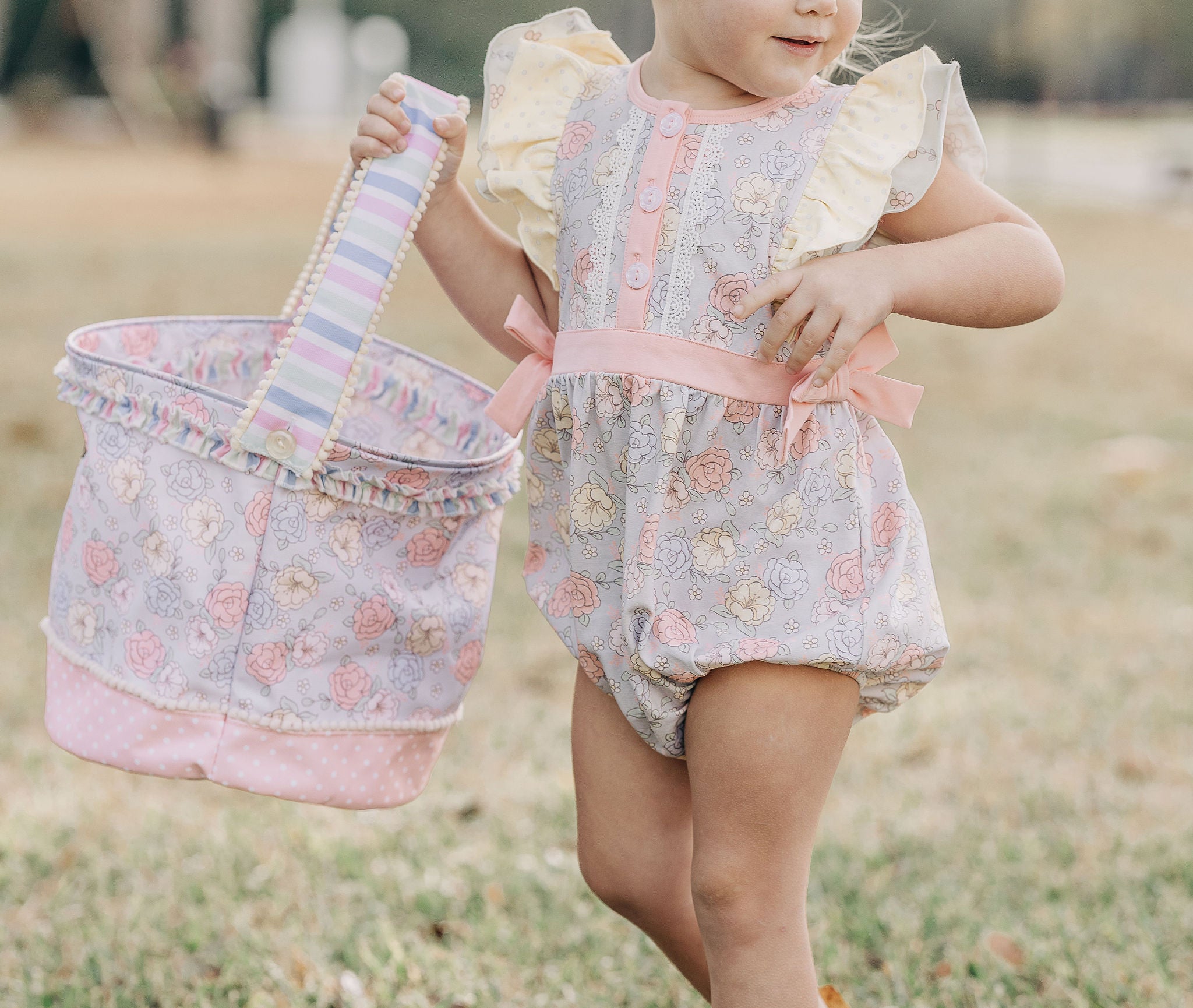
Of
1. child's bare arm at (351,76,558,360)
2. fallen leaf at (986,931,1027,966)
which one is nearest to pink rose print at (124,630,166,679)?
child's bare arm at (351,76,558,360)

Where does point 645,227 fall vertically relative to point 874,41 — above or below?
below

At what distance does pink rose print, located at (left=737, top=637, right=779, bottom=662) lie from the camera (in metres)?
1.64

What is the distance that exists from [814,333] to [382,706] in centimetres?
74

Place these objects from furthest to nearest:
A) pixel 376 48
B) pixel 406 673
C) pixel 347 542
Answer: pixel 376 48 < pixel 406 673 < pixel 347 542

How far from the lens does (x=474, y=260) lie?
1.98m

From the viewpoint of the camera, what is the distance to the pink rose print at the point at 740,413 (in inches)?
66.4

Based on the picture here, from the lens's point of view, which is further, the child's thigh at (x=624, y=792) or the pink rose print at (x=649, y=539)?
the child's thigh at (x=624, y=792)

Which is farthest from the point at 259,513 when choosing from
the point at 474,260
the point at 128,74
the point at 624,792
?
the point at 128,74

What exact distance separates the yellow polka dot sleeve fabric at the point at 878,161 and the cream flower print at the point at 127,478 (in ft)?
2.65

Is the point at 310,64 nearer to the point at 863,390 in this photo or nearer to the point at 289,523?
the point at 289,523

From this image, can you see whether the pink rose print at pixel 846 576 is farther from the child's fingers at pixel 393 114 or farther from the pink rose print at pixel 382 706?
the child's fingers at pixel 393 114

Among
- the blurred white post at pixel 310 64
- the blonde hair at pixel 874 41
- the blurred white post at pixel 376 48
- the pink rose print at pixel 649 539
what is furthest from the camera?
the blurred white post at pixel 376 48

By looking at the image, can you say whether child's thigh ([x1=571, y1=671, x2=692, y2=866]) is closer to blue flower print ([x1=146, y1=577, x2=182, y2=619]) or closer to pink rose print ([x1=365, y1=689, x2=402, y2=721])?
pink rose print ([x1=365, y1=689, x2=402, y2=721])

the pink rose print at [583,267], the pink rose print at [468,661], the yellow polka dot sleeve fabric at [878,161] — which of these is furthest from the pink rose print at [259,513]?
the yellow polka dot sleeve fabric at [878,161]
